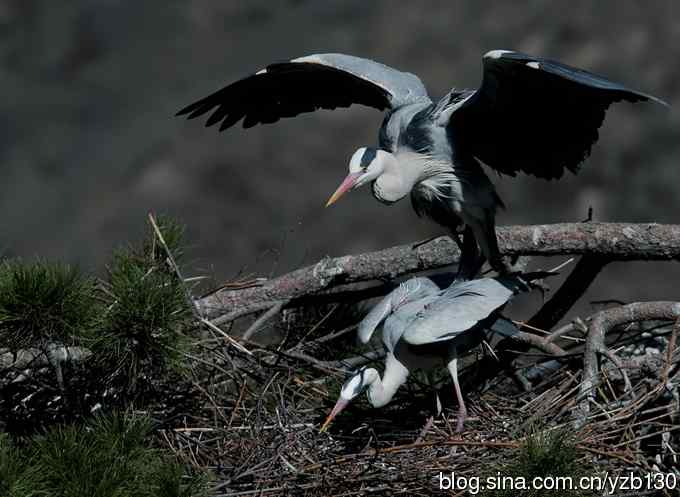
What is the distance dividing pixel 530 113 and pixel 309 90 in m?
0.68

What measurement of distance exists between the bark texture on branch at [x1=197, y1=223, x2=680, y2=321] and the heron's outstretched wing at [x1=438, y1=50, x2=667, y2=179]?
A: 0.50 ft

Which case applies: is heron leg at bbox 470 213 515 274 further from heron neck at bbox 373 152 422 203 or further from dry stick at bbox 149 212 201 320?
dry stick at bbox 149 212 201 320

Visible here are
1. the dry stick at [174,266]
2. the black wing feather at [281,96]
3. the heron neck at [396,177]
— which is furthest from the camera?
the black wing feather at [281,96]

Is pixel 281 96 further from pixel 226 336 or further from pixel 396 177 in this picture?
pixel 226 336

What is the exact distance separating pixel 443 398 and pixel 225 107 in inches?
36.5

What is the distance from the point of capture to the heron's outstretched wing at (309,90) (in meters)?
2.76

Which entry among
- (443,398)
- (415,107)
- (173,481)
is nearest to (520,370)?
(443,398)

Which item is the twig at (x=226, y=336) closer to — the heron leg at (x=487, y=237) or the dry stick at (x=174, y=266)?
the dry stick at (x=174, y=266)

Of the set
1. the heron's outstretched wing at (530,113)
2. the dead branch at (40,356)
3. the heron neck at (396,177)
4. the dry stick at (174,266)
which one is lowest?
the dead branch at (40,356)

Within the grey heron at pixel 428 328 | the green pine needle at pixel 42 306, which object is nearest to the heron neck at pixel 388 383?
the grey heron at pixel 428 328

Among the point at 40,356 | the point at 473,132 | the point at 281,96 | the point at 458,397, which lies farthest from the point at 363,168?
the point at 40,356

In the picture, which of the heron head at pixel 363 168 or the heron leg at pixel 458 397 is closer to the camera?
the heron leg at pixel 458 397

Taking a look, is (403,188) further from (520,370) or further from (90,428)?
(90,428)

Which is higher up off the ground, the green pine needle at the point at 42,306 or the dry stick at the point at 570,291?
the green pine needle at the point at 42,306
